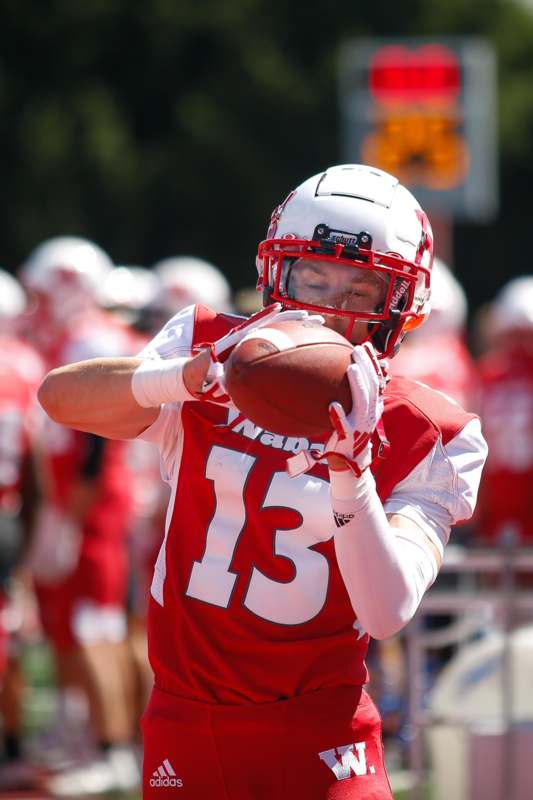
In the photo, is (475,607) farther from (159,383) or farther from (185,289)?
(185,289)

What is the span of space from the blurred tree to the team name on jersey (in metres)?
22.1

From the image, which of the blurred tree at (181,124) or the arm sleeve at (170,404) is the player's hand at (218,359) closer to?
the arm sleeve at (170,404)

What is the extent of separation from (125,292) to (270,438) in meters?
5.04

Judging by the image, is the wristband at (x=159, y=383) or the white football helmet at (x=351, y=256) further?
the white football helmet at (x=351, y=256)

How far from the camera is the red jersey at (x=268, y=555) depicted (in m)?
2.67

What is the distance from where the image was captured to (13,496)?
252 inches

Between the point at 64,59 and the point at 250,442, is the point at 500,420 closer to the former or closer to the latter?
Answer: the point at 250,442


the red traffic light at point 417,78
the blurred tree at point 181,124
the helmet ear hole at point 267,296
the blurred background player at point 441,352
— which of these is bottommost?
the blurred tree at point 181,124

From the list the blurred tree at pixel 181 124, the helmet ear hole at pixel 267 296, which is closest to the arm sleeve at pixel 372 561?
the helmet ear hole at pixel 267 296

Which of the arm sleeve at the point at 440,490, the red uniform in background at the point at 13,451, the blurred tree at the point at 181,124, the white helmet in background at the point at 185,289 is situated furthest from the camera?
the blurred tree at the point at 181,124

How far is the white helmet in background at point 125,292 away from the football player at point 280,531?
4634 mm

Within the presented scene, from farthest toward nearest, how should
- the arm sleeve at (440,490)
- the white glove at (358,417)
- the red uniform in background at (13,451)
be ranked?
the red uniform in background at (13,451) < the arm sleeve at (440,490) < the white glove at (358,417)

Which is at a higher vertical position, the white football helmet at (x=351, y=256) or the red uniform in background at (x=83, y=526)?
the white football helmet at (x=351, y=256)

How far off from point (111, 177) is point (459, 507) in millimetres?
23089
